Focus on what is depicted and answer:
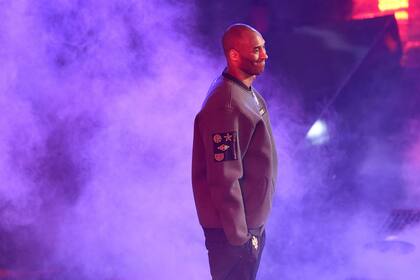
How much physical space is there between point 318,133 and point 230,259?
2.52 m

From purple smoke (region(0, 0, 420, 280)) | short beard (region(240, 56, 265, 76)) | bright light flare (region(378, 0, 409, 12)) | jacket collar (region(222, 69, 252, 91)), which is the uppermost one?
bright light flare (region(378, 0, 409, 12))

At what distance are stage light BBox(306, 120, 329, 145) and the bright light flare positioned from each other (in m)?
0.99

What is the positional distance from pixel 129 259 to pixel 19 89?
1454mm

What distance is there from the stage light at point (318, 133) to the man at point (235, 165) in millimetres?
2211

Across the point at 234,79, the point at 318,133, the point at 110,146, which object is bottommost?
the point at 234,79

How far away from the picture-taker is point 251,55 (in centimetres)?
244

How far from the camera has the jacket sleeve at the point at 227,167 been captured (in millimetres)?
2285

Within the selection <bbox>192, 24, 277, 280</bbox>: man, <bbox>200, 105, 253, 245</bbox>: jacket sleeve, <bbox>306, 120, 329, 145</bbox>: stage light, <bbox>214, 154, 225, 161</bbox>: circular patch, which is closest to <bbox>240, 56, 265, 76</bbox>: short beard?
<bbox>192, 24, 277, 280</bbox>: man

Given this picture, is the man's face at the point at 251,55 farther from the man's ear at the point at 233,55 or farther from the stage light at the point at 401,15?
the stage light at the point at 401,15

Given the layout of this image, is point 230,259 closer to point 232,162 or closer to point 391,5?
point 232,162

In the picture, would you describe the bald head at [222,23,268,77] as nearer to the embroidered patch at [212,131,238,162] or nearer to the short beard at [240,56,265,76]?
the short beard at [240,56,265,76]

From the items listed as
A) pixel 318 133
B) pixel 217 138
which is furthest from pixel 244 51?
pixel 318 133

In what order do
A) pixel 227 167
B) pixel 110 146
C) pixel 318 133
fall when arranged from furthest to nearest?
pixel 318 133, pixel 110 146, pixel 227 167

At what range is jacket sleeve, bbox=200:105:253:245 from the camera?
2.29m
